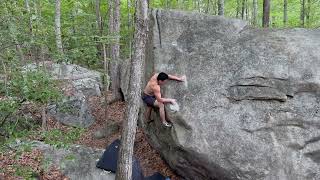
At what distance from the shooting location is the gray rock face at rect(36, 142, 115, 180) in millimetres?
10219

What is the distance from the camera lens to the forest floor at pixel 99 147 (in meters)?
9.57

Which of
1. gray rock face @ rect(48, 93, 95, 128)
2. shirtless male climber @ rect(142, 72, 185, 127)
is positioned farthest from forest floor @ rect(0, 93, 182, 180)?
shirtless male climber @ rect(142, 72, 185, 127)

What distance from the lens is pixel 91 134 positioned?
13.6 metres

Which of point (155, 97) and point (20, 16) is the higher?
point (20, 16)

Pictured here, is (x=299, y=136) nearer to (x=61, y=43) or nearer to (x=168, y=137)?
(x=168, y=137)

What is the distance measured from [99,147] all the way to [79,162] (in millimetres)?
2146

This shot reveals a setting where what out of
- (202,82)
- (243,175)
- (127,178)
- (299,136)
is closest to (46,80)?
(127,178)

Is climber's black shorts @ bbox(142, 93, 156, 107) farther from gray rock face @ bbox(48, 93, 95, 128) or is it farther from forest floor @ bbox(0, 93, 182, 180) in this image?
gray rock face @ bbox(48, 93, 95, 128)

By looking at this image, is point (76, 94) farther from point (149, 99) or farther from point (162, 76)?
point (162, 76)

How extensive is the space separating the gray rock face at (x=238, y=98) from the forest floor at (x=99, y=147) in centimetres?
115

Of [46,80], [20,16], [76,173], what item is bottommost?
[76,173]

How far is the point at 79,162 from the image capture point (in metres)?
10.5

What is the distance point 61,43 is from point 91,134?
4079mm

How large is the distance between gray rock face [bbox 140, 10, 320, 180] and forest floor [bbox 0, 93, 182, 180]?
115 cm
